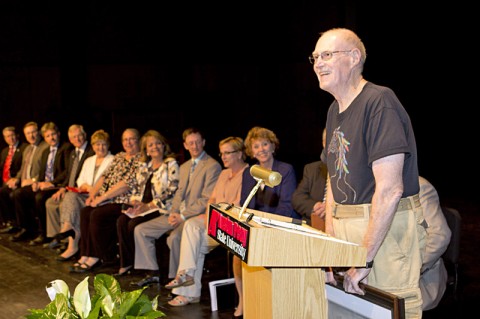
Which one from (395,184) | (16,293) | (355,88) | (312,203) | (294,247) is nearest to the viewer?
(294,247)

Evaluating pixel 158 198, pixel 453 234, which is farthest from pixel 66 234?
pixel 453 234

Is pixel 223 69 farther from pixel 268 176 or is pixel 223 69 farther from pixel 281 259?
pixel 281 259

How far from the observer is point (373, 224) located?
245 centimetres

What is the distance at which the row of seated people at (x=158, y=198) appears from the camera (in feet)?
16.2

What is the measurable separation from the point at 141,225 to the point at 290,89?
666 cm

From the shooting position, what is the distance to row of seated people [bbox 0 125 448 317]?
16.2 ft

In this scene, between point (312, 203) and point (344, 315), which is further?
point (312, 203)

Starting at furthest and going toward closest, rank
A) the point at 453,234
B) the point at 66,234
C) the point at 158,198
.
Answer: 1. the point at 66,234
2. the point at 158,198
3. the point at 453,234

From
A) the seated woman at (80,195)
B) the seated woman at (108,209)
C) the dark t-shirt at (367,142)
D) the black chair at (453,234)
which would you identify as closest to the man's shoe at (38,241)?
the seated woman at (80,195)

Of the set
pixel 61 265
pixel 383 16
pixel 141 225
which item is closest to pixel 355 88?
pixel 141 225

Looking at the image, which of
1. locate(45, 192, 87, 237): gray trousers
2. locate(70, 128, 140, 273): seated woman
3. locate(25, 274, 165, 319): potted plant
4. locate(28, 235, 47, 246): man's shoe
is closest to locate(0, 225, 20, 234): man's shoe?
locate(28, 235, 47, 246): man's shoe

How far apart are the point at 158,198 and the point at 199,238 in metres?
0.86

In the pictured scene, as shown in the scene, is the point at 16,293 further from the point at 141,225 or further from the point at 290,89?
the point at 290,89

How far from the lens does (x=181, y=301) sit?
498 cm
